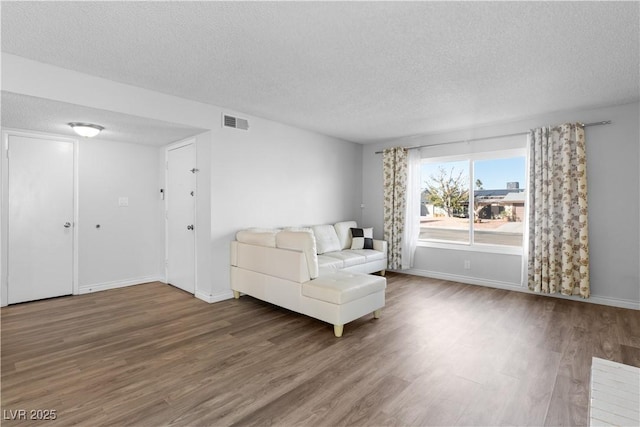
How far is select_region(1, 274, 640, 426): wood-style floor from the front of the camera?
1.96 meters

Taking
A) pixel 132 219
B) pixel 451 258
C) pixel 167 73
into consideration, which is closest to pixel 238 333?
pixel 167 73

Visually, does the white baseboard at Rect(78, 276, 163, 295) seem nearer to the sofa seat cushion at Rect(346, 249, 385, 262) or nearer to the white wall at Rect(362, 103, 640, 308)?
the sofa seat cushion at Rect(346, 249, 385, 262)

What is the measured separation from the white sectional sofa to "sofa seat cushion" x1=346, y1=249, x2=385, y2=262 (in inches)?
29.4

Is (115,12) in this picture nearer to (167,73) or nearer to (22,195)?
(167,73)

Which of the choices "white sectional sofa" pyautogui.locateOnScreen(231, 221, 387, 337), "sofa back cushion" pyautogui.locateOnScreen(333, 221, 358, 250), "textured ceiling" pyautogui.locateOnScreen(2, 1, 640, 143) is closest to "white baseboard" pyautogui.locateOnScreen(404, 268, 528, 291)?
"sofa back cushion" pyautogui.locateOnScreen(333, 221, 358, 250)

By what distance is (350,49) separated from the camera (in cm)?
262

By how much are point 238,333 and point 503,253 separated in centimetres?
408

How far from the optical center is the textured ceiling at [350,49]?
6.95 feet

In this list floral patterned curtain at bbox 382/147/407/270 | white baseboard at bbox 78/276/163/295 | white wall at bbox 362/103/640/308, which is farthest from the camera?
floral patterned curtain at bbox 382/147/407/270

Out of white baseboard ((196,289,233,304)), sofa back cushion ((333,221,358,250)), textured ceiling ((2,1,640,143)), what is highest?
textured ceiling ((2,1,640,143))

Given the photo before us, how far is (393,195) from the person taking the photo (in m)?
5.96

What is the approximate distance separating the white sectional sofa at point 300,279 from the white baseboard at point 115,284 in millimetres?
1814

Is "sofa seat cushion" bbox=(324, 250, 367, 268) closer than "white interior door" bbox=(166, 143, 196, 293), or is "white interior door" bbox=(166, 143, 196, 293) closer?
"white interior door" bbox=(166, 143, 196, 293)

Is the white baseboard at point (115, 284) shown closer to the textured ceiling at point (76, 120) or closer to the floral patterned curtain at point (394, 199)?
the textured ceiling at point (76, 120)
